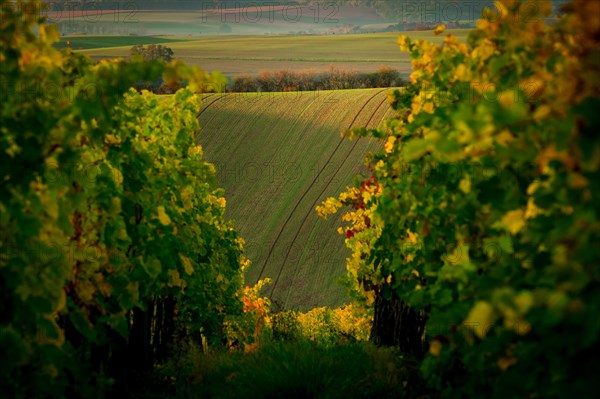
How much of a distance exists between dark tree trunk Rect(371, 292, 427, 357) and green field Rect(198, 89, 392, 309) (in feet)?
64.5

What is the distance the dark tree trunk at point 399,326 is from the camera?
7812 millimetres

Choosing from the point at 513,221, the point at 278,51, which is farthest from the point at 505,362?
the point at 278,51

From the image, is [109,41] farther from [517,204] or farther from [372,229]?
[517,204]

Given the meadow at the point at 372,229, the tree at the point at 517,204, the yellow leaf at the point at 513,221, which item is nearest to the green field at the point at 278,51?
the meadow at the point at 372,229

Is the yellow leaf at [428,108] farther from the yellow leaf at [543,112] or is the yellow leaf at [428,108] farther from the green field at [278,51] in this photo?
the green field at [278,51]

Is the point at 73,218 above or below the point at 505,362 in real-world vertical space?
above

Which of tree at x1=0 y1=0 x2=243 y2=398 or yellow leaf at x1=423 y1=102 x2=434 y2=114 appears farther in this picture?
yellow leaf at x1=423 y1=102 x2=434 y2=114

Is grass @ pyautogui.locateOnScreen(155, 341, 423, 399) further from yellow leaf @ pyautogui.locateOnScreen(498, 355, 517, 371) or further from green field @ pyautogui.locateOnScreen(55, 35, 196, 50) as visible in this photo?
green field @ pyautogui.locateOnScreen(55, 35, 196, 50)

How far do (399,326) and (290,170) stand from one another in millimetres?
31757

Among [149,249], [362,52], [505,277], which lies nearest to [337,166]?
[149,249]

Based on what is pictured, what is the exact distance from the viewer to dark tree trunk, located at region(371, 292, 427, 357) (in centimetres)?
781

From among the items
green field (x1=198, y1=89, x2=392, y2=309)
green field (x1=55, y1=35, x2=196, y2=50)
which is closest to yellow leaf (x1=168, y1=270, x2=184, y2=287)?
green field (x1=198, y1=89, x2=392, y2=309)

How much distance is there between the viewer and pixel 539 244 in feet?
12.8

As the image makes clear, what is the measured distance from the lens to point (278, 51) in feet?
289
